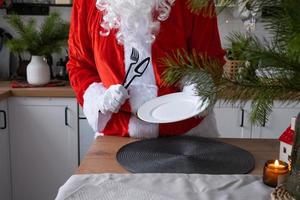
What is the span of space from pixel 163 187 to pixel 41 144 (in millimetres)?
1499

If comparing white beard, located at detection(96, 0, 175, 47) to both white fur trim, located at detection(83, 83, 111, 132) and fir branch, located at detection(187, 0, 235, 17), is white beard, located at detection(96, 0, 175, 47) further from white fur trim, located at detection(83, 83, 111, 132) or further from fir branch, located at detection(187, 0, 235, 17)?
fir branch, located at detection(187, 0, 235, 17)

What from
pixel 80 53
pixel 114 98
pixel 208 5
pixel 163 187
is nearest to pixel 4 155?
pixel 80 53

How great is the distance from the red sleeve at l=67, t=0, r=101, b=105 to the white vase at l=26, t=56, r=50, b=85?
0.87 m

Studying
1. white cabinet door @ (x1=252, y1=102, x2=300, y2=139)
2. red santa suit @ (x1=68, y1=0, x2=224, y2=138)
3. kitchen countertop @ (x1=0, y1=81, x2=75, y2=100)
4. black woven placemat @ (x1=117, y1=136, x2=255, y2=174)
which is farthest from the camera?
white cabinet door @ (x1=252, y1=102, x2=300, y2=139)

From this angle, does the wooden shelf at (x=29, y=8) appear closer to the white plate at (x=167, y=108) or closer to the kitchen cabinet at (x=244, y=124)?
the kitchen cabinet at (x=244, y=124)

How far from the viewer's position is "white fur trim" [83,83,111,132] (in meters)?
1.20

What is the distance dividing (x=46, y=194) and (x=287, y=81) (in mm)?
1971

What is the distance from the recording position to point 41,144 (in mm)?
2117

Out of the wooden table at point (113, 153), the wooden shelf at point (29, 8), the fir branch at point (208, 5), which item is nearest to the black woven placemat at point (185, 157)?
the wooden table at point (113, 153)

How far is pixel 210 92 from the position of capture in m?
0.46

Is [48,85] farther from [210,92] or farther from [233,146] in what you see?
[210,92]

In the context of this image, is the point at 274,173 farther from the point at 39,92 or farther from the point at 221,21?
the point at 221,21

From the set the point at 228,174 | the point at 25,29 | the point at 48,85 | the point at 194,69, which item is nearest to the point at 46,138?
the point at 48,85

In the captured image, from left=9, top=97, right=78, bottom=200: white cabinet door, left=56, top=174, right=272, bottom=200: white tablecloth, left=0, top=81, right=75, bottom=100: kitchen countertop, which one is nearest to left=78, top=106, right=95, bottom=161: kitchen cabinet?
left=9, top=97, right=78, bottom=200: white cabinet door
